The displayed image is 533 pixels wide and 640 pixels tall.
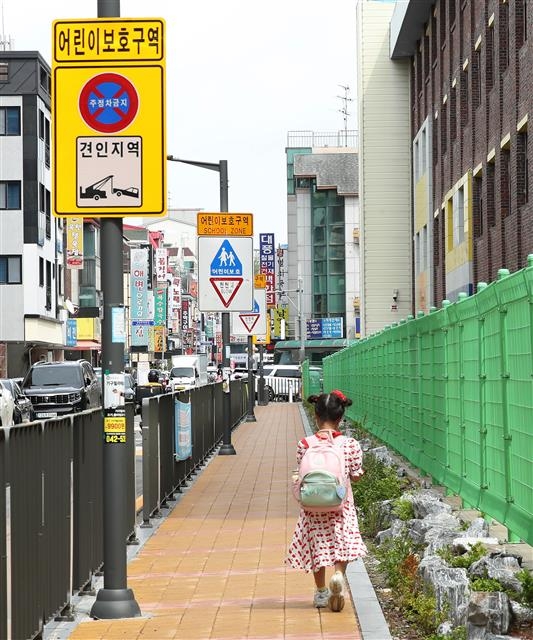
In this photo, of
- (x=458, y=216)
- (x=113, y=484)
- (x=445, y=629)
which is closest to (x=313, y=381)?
(x=458, y=216)

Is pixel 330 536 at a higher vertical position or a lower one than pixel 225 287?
lower

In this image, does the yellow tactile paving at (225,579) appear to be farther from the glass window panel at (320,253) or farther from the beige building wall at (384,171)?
the glass window panel at (320,253)

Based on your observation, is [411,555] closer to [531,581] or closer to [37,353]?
[531,581]

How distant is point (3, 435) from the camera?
6516mm

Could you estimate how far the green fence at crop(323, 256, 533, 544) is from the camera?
9.27m

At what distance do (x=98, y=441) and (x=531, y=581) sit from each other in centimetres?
398

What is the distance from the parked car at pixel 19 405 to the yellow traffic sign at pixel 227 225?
8453 mm

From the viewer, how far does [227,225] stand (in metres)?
24.7

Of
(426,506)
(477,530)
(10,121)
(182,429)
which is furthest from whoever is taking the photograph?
(10,121)

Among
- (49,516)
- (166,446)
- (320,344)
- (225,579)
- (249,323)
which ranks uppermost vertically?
(249,323)

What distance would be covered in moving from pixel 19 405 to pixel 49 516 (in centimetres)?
2488

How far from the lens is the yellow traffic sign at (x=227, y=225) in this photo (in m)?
24.6

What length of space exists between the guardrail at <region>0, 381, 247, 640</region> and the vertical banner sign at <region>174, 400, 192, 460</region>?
4.17 meters

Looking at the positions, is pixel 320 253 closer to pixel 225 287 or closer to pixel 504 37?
pixel 504 37
